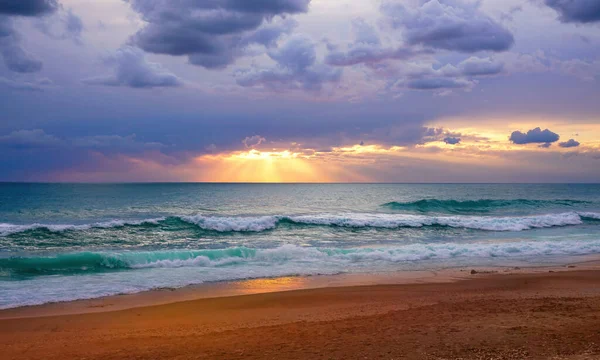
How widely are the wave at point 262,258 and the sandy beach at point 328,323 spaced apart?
3.70 meters

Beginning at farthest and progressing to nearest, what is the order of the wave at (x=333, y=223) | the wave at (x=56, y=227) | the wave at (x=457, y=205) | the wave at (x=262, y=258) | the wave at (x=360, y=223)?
the wave at (x=457, y=205) → the wave at (x=360, y=223) → the wave at (x=333, y=223) → the wave at (x=56, y=227) → the wave at (x=262, y=258)

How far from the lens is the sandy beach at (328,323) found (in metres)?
7.09

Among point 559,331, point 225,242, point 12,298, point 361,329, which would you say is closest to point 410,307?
point 361,329

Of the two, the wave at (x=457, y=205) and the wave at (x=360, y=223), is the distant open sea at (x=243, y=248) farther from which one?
the wave at (x=457, y=205)

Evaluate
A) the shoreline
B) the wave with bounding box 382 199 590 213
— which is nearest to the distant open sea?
the shoreline

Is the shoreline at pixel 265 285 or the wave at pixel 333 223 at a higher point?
the wave at pixel 333 223

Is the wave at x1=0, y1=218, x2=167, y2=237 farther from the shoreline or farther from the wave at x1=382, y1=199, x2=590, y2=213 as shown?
the wave at x1=382, y1=199, x2=590, y2=213

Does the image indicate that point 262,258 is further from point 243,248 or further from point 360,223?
point 360,223

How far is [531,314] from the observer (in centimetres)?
902

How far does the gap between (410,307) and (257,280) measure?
18.4 feet

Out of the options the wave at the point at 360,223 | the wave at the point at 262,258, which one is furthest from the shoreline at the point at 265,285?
the wave at the point at 360,223

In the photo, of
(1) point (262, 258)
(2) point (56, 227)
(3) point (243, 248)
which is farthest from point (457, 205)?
(2) point (56, 227)

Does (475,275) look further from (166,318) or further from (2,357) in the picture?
(2,357)

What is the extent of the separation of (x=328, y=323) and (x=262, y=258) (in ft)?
32.1
